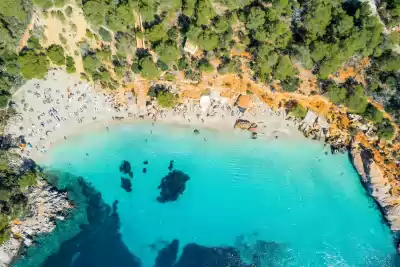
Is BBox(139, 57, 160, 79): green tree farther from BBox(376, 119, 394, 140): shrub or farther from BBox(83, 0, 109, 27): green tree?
BBox(376, 119, 394, 140): shrub

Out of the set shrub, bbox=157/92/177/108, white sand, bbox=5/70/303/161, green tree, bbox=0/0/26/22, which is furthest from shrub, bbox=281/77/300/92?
green tree, bbox=0/0/26/22

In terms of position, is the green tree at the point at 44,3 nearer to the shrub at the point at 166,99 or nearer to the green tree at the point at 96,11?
the green tree at the point at 96,11

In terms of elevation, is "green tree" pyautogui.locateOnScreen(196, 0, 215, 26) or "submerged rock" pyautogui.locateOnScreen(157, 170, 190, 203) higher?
"green tree" pyautogui.locateOnScreen(196, 0, 215, 26)

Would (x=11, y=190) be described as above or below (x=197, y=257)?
above

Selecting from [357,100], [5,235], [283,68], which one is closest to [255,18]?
[283,68]

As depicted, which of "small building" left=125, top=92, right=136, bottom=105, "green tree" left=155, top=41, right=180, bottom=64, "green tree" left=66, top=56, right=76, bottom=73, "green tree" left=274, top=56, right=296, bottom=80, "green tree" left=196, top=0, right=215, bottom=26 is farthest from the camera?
"small building" left=125, top=92, right=136, bottom=105

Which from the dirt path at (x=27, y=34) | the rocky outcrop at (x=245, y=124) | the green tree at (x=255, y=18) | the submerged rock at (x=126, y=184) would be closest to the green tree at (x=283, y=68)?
the green tree at (x=255, y=18)

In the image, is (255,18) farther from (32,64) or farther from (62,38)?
(32,64)
